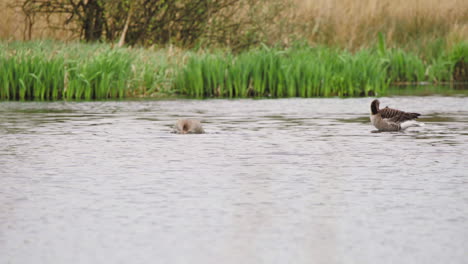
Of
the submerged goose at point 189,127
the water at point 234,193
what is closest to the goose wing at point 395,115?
the water at point 234,193

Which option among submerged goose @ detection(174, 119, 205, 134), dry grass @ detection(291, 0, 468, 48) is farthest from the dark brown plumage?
dry grass @ detection(291, 0, 468, 48)

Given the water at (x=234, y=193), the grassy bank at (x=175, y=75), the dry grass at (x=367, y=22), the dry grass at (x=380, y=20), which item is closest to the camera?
the water at (x=234, y=193)

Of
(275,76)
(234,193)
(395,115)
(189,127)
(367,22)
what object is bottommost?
(234,193)

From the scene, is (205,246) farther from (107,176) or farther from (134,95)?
(134,95)

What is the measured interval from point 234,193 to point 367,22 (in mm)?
19654

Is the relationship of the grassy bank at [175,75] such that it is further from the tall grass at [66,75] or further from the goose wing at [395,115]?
the goose wing at [395,115]

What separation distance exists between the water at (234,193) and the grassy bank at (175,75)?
176 inches

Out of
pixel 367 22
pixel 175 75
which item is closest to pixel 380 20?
pixel 367 22

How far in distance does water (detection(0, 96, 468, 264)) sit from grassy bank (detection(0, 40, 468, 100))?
4462mm

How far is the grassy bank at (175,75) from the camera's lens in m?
15.7

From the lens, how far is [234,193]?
6066 mm

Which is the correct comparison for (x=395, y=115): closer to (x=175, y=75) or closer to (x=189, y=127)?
(x=189, y=127)

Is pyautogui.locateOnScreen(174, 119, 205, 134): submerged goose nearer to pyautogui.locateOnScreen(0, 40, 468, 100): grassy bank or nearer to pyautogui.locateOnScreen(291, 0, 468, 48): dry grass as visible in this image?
pyautogui.locateOnScreen(0, 40, 468, 100): grassy bank

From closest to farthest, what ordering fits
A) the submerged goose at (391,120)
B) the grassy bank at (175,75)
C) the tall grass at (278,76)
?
1. the submerged goose at (391,120)
2. the grassy bank at (175,75)
3. the tall grass at (278,76)
